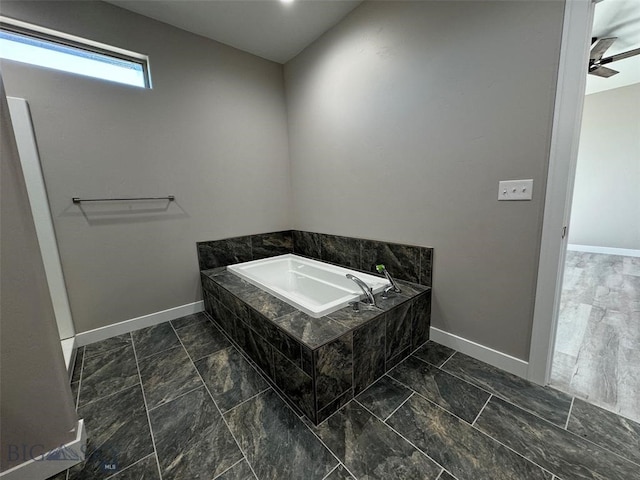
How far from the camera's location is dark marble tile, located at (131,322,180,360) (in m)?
1.96

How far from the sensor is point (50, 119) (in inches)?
70.7

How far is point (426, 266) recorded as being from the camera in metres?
1.92

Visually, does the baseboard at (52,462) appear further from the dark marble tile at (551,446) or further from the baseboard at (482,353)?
the baseboard at (482,353)

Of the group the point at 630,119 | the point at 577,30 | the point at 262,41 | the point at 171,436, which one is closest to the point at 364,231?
the point at 577,30

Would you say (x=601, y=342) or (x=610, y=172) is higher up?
(x=610, y=172)

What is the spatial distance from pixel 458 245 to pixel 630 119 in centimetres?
468

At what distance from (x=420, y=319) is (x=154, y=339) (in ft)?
7.02

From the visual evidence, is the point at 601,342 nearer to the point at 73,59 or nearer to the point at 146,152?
the point at 146,152

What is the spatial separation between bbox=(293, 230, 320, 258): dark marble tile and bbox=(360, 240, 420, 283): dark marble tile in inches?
27.2

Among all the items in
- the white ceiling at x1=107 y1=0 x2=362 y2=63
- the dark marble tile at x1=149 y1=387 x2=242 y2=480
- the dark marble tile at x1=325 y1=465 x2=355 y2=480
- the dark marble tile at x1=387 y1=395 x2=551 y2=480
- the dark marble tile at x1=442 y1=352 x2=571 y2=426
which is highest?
the white ceiling at x1=107 y1=0 x2=362 y2=63

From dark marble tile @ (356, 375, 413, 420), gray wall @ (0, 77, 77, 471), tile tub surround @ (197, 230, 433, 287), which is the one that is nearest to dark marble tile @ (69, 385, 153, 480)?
gray wall @ (0, 77, 77, 471)

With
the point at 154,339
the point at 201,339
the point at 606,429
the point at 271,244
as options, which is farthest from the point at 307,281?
the point at 606,429

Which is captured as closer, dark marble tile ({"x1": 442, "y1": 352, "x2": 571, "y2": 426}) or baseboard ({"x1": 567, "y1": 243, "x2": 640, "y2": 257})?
dark marble tile ({"x1": 442, "y1": 352, "x2": 571, "y2": 426})

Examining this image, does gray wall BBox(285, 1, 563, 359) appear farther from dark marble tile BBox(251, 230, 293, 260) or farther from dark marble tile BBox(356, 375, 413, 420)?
dark marble tile BBox(251, 230, 293, 260)
